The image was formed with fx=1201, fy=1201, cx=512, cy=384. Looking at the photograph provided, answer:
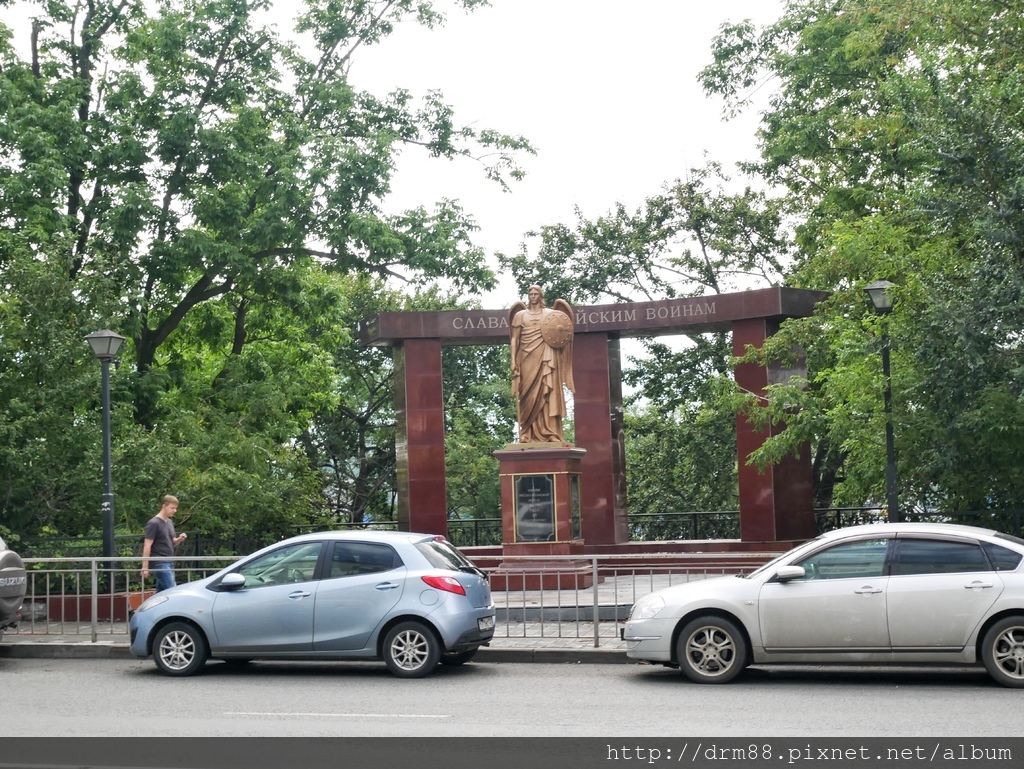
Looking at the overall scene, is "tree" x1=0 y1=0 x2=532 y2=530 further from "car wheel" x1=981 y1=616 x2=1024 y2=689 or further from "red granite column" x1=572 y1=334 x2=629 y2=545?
"car wheel" x1=981 y1=616 x2=1024 y2=689

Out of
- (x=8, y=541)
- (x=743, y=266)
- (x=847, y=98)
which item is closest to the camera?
(x=8, y=541)

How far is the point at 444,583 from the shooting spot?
12.3 meters

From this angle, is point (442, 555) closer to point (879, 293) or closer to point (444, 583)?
point (444, 583)

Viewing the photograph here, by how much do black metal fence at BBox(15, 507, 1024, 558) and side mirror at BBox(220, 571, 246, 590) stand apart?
7.08 m

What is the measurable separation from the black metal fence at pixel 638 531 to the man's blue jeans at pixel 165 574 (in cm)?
409

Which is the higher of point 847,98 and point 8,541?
point 847,98

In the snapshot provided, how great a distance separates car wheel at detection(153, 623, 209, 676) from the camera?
12.7 m

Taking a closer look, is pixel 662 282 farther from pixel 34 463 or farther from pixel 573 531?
pixel 34 463

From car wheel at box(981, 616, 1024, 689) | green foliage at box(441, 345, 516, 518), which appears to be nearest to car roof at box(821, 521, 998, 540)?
car wheel at box(981, 616, 1024, 689)

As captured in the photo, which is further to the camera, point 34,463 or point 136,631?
point 34,463

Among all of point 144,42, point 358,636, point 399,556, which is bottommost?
point 358,636

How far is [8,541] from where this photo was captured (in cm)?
1848

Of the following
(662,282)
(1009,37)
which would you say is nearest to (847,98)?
(1009,37)

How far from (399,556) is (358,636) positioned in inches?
35.9
